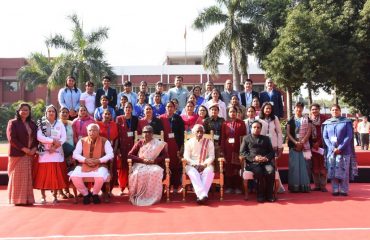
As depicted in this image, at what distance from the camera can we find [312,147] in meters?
7.07

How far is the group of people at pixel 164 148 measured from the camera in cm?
603

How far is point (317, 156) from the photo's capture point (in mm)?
7074

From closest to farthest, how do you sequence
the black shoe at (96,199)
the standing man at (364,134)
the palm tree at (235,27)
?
the black shoe at (96,199) < the standing man at (364,134) < the palm tree at (235,27)

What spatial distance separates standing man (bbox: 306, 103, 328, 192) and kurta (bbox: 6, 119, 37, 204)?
181 inches

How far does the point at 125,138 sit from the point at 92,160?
871 mm

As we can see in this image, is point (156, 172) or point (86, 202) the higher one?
point (156, 172)

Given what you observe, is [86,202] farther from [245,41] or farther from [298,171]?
[245,41]

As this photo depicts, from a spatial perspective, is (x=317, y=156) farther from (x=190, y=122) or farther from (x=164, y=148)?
(x=164, y=148)

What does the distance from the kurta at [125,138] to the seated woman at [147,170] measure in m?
0.44

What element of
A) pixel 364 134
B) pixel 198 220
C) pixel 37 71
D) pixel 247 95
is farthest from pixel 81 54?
pixel 198 220

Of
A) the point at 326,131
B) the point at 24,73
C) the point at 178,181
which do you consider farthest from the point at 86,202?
the point at 24,73

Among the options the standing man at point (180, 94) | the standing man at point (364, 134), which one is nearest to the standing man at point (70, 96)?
A: the standing man at point (180, 94)

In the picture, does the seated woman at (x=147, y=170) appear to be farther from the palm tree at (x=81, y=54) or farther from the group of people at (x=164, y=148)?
the palm tree at (x=81, y=54)

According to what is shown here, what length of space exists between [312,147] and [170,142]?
246 centimetres
